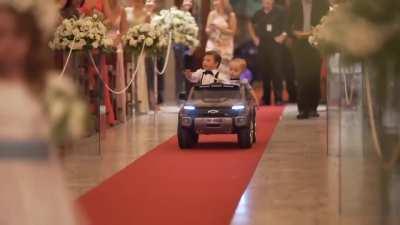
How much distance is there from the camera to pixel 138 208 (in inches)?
294

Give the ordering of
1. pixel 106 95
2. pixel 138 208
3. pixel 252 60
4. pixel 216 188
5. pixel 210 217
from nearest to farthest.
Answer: pixel 210 217
pixel 138 208
pixel 216 188
pixel 106 95
pixel 252 60

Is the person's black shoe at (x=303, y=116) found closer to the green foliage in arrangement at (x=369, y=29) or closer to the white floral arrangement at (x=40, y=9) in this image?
the green foliage in arrangement at (x=369, y=29)

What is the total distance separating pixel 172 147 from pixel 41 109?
9.15 m

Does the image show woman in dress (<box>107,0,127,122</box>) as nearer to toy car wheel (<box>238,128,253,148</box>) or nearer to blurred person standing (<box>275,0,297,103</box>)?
toy car wheel (<box>238,128,253,148</box>)

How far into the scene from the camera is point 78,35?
11.4 m

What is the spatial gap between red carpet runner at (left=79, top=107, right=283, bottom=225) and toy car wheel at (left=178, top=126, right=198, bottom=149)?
0.11m

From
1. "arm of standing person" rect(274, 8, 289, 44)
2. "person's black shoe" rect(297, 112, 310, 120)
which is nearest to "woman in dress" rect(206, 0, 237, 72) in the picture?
"arm of standing person" rect(274, 8, 289, 44)

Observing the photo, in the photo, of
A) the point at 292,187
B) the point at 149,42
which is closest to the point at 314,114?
the point at 149,42

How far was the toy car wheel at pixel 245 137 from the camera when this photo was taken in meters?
11.6

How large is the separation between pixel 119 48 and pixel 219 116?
445 centimetres

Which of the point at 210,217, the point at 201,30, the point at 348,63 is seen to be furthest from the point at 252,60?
the point at 348,63

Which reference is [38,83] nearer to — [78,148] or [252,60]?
[78,148]

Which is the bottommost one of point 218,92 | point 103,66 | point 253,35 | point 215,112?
point 215,112

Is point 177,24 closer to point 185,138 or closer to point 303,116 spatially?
point 303,116
